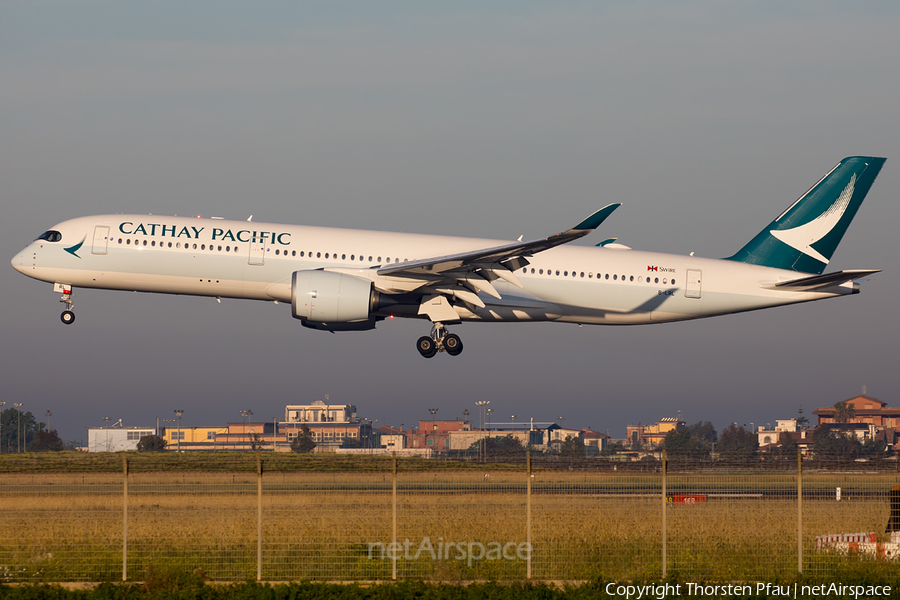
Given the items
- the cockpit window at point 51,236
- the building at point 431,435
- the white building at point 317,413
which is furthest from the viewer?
the white building at point 317,413

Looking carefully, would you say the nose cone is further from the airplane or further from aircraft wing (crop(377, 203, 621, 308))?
aircraft wing (crop(377, 203, 621, 308))

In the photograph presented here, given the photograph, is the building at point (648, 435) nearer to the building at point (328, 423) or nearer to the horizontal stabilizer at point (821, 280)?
the horizontal stabilizer at point (821, 280)

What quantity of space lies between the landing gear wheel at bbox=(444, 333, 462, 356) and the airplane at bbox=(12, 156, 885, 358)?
0.13ft

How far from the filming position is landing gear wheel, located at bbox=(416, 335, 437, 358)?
36.8 metres

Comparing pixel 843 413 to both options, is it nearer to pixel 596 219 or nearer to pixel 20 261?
pixel 596 219

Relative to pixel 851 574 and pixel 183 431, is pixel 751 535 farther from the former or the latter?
pixel 183 431

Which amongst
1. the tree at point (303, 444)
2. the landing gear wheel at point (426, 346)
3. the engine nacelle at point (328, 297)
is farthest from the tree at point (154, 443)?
the landing gear wheel at point (426, 346)

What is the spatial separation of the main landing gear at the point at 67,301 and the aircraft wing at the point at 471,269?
1220cm

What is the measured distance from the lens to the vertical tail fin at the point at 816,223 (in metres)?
38.7

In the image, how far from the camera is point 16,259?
36.5 m

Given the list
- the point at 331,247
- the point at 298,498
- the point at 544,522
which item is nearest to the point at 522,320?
the point at 331,247

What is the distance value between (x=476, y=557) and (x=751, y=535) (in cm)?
658

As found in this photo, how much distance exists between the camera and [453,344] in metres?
36.6

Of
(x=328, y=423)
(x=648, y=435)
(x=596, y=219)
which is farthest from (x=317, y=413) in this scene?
(x=596, y=219)
